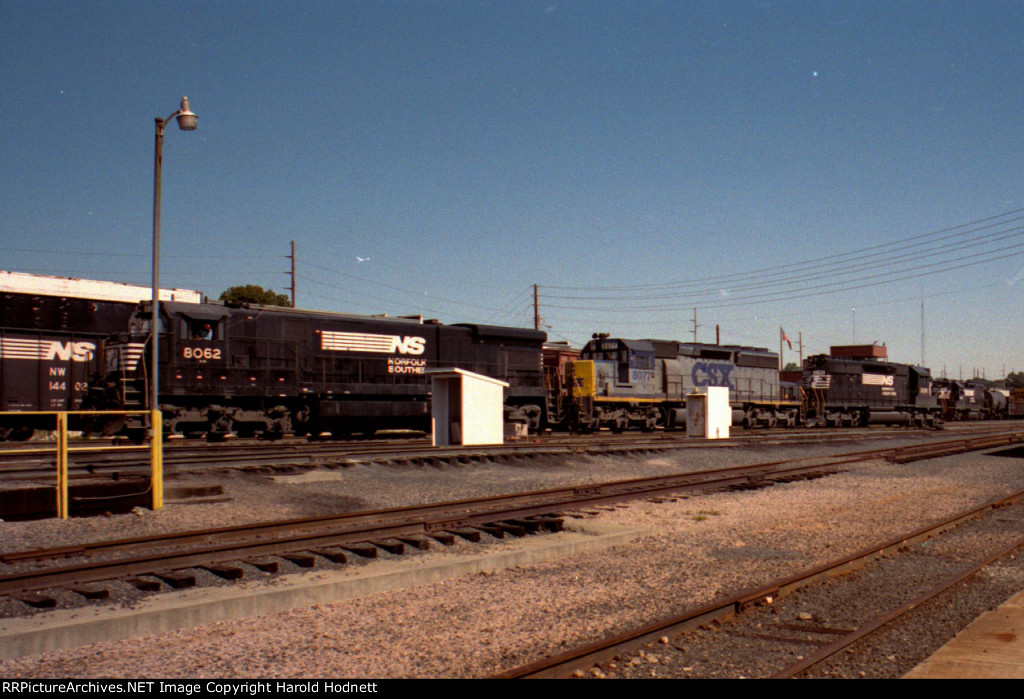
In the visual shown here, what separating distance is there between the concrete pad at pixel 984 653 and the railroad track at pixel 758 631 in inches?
20.2

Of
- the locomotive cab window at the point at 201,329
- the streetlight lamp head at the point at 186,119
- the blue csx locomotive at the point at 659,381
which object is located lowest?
the blue csx locomotive at the point at 659,381

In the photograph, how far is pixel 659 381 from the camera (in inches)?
1201

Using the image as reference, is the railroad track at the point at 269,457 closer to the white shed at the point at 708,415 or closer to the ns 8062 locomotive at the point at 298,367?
the ns 8062 locomotive at the point at 298,367

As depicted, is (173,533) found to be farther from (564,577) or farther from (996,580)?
(996,580)

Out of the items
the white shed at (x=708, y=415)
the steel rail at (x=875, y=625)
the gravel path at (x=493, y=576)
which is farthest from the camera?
the white shed at (x=708, y=415)

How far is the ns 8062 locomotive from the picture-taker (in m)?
18.8

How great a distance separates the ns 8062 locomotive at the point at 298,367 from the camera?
1880 cm

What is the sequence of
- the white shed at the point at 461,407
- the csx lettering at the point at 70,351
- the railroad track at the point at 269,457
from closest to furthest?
the railroad track at the point at 269,457
the white shed at the point at 461,407
the csx lettering at the point at 70,351

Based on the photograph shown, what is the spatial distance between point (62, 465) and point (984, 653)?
30.0 feet

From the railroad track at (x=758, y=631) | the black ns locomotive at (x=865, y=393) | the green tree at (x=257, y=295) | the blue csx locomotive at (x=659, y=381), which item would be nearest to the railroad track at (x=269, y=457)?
the blue csx locomotive at (x=659, y=381)

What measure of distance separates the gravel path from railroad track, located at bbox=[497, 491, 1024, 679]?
34 cm

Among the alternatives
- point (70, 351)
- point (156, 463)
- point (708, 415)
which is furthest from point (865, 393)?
point (156, 463)

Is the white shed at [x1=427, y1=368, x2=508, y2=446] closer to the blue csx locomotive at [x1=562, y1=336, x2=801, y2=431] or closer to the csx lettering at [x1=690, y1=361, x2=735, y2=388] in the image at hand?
the blue csx locomotive at [x1=562, y1=336, x2=801, y2=431]

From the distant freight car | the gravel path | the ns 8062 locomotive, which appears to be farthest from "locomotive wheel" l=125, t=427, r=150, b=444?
the gravel path
